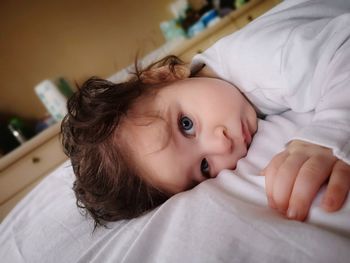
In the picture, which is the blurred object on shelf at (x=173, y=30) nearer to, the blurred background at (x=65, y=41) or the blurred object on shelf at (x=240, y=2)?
the blurred background at (x=65, y=41)

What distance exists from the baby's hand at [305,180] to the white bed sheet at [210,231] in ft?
0.03

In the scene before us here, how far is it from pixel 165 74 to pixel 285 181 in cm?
46

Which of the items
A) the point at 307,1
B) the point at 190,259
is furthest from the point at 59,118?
the point at 190,259

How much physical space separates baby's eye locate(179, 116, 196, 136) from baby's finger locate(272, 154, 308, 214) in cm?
25

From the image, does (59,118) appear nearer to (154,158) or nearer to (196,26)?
(196,26)

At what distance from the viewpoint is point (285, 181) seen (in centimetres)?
34

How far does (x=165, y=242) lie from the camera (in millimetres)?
361

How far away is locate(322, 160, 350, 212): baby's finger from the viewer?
30cm

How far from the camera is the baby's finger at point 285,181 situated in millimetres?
338

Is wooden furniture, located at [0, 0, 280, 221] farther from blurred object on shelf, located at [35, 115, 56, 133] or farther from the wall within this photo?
the wall

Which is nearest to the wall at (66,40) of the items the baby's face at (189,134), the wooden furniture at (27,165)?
the wooden furniture at (27,165)

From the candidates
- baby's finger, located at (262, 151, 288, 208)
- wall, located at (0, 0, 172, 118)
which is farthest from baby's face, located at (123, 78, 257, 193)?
wall, located at (0, 0, 172, 118)

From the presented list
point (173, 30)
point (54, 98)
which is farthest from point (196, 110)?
point (173, 30)

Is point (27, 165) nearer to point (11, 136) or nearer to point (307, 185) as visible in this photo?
point (11, 136)
